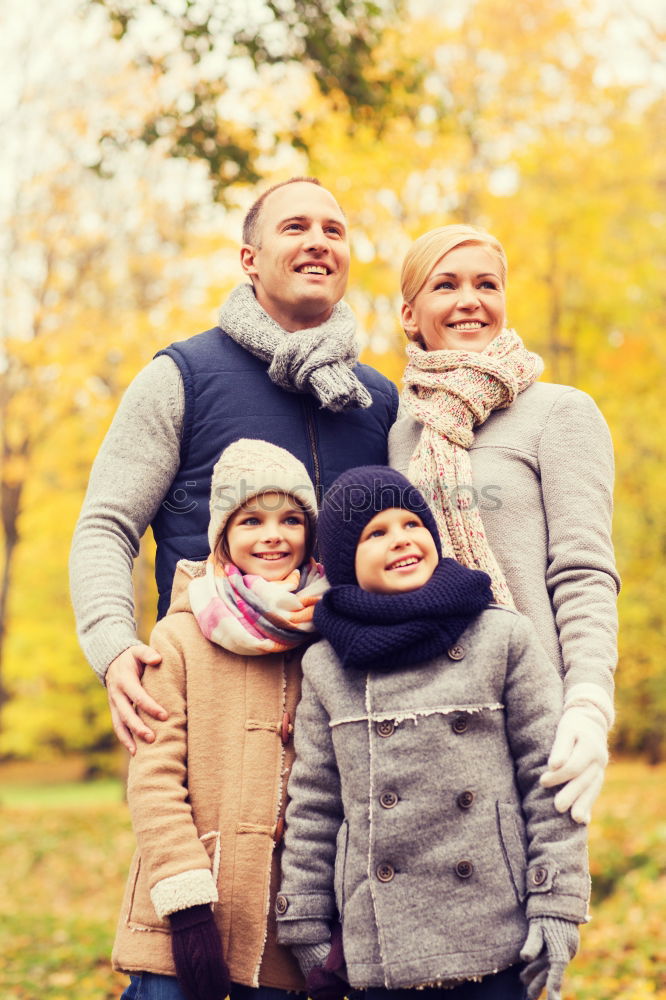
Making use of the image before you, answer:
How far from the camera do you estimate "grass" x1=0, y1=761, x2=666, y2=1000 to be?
6.07 metres

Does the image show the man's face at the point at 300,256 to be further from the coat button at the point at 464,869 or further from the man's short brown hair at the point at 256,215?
the coat button at the point at 464,869

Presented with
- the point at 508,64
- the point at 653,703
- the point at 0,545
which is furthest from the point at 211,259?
the point at 653,703

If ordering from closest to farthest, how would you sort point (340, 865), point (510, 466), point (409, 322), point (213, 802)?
1. point (340, 865)
2. point (213, 802)
3. point (510, 466)
4. point (409, 322)

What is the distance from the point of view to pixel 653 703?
1692 centimetres

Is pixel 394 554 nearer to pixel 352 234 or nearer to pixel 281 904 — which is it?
pixel 281 904

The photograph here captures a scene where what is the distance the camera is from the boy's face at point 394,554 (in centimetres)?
230

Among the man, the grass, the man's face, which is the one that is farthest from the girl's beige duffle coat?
the grass

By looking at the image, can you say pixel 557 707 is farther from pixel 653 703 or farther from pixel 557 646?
pixel 653 703

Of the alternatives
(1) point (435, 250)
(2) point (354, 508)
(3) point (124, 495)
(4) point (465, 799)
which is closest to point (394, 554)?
(2) point (354, 508)

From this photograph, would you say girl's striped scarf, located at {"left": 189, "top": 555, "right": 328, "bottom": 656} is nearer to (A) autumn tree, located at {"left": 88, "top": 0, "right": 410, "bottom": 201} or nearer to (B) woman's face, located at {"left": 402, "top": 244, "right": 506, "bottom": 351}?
(B) woman's face, located at {"left": 402, "top": 244, "right": 506, "bottom": 351}

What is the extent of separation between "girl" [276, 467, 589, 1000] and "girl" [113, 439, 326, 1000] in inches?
3.5

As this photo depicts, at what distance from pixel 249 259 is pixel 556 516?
4.24 feet

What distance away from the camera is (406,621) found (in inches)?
87.0

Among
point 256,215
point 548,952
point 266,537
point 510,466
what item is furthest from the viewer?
point 256,215
